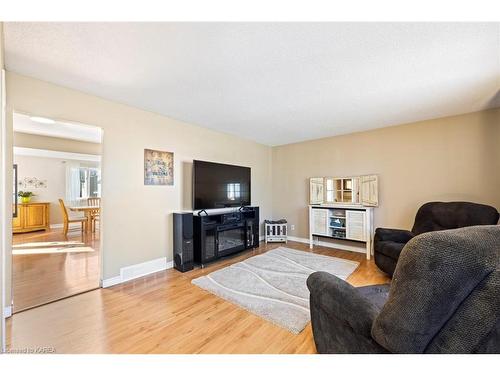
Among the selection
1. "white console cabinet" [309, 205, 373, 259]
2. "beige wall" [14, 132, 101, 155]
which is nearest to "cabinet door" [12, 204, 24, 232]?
"beige wall" [14, 132, 101, 155]

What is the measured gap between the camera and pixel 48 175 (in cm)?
623

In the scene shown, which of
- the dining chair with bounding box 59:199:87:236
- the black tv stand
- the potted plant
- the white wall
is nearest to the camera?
the black tv stand

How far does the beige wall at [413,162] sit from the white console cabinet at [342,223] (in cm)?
35

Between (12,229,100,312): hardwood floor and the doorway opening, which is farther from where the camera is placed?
the doorway opening

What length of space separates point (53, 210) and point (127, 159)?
17.7 feet

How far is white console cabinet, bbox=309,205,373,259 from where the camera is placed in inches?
148

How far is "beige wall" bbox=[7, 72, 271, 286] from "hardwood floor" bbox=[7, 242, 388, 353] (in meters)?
0.60

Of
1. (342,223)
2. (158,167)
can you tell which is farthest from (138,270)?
(342,223)

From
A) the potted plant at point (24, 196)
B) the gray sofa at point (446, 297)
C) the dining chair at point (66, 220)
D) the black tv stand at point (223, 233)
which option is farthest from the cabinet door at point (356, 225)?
the potted plant at point (24, 196)

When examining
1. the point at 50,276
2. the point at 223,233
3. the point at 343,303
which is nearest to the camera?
the point at 343,303

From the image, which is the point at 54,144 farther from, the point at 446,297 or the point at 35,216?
the point at 446,297

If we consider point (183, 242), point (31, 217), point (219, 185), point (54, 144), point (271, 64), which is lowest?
point (183, 242)

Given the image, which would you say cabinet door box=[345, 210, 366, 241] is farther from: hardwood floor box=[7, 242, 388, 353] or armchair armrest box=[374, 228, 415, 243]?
hardwood floor box=[7, 242, 388, 353]

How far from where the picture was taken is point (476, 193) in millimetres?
3049
